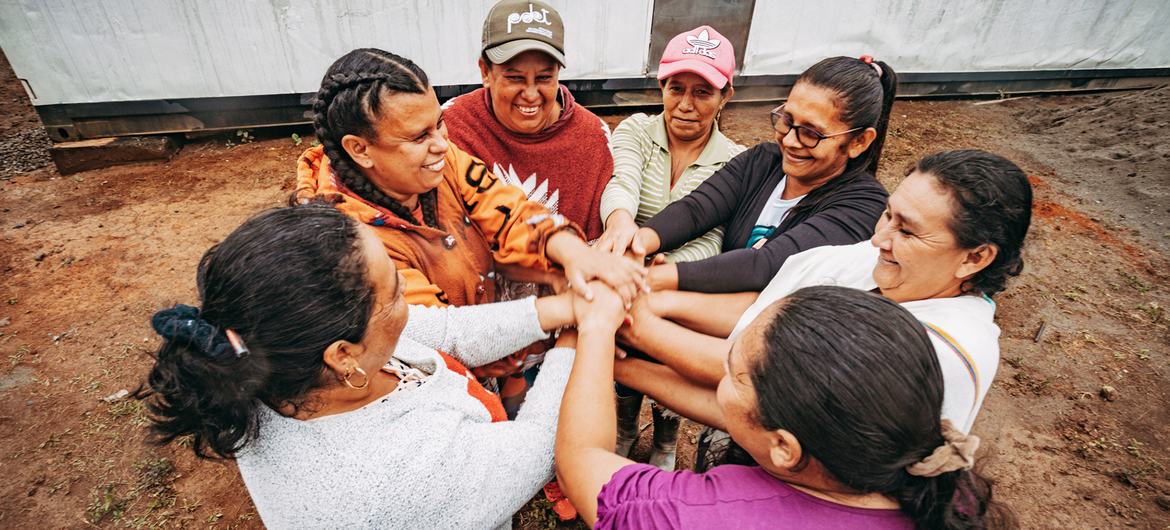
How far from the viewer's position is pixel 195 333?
113cm

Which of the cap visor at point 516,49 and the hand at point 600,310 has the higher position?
the cap visor at point 516,49

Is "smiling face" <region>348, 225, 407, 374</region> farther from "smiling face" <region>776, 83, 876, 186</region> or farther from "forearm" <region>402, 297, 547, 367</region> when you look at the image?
"smiling face" <region>776, 83, 876, 186</region>

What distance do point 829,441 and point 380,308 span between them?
42.3 inches

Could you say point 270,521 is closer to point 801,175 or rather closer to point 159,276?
point 801,175

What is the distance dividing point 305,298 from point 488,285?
117 centimetres

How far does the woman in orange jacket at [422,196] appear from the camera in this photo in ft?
5.92

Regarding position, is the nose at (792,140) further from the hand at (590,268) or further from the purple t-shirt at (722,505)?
the purple t-shirt at (722,505)

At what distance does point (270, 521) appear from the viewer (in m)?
1.33

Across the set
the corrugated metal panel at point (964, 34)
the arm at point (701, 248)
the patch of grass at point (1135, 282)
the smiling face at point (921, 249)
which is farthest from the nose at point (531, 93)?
the corrugated metal panel at point (964, 34)

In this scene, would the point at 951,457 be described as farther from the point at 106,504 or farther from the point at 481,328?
the point at 106,504

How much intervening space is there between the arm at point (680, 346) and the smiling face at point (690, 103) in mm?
1194

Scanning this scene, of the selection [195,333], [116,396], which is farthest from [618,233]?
[116,396]

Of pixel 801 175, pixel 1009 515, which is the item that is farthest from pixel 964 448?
pixel 801 175

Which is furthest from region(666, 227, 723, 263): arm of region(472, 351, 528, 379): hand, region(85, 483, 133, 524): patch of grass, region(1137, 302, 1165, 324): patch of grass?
region(1137, 302, 1165, 324): patch of grass
